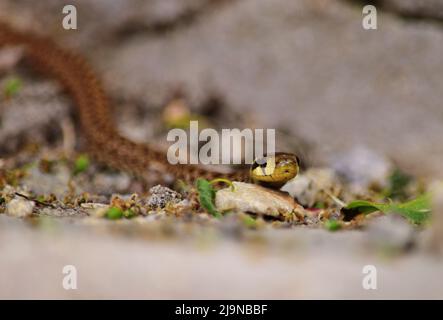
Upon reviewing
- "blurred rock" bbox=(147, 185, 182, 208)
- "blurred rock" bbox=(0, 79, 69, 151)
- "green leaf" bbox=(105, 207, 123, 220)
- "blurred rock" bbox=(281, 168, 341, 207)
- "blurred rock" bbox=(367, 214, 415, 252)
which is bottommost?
"blurred rock" bbox=(367, 214, 415, 252)

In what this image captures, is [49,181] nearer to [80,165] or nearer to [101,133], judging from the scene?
[80,165]

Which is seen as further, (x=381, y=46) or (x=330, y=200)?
(x=381, y=46)

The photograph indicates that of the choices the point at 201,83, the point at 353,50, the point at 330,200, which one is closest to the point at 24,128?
the point at 201,83

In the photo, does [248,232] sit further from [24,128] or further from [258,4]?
[258,4]

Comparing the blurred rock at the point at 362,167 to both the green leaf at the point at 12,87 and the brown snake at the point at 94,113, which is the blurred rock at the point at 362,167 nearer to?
the brown snake at the point at 94,113

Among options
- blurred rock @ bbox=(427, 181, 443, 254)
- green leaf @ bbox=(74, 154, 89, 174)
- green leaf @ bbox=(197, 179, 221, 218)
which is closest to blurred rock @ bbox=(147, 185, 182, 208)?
green leaf @ bbox=(197, 179, 221, 218)

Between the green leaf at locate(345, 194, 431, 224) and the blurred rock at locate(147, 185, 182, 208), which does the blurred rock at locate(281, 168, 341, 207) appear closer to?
the green leaf at locate(345, 194, 431, 224)

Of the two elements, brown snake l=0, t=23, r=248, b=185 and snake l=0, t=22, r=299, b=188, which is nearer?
snake l=0, t=22, r=299, b=188
